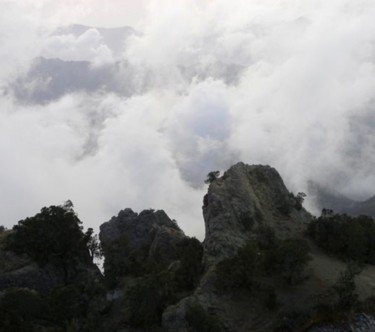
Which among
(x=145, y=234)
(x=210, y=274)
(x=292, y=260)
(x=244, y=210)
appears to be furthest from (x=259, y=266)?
(x=145, y=234)

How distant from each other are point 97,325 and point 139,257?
93.0ft

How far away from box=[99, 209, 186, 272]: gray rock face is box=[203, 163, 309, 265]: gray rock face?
15746 millimetres

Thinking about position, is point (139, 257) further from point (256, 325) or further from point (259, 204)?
point (256, 325)

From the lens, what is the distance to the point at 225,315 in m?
59.5

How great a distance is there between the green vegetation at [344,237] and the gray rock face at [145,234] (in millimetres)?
28967

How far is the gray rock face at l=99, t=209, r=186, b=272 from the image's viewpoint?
3686 inches

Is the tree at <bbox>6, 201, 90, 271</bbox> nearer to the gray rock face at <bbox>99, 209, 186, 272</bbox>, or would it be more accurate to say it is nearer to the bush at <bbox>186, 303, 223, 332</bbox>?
the gray rock face at <bbox>99, 209, 186, 272</bbox>

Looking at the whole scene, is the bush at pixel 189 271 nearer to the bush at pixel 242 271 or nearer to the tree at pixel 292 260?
the bush at pixel 242 271

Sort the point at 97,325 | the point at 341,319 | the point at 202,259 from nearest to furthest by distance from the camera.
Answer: the point at 341,319, the point at 97,325, the point at 202,259

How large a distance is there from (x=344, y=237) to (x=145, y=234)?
155ft

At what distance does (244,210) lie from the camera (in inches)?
3049

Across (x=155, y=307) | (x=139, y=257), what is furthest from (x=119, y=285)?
(x=155, y=307)

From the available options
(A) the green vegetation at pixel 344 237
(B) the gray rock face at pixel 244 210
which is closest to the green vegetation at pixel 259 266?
(B) the gray rock face at pixel 244 210

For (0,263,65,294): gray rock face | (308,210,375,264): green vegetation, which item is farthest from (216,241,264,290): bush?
(0,263,65,294): gray rock face
